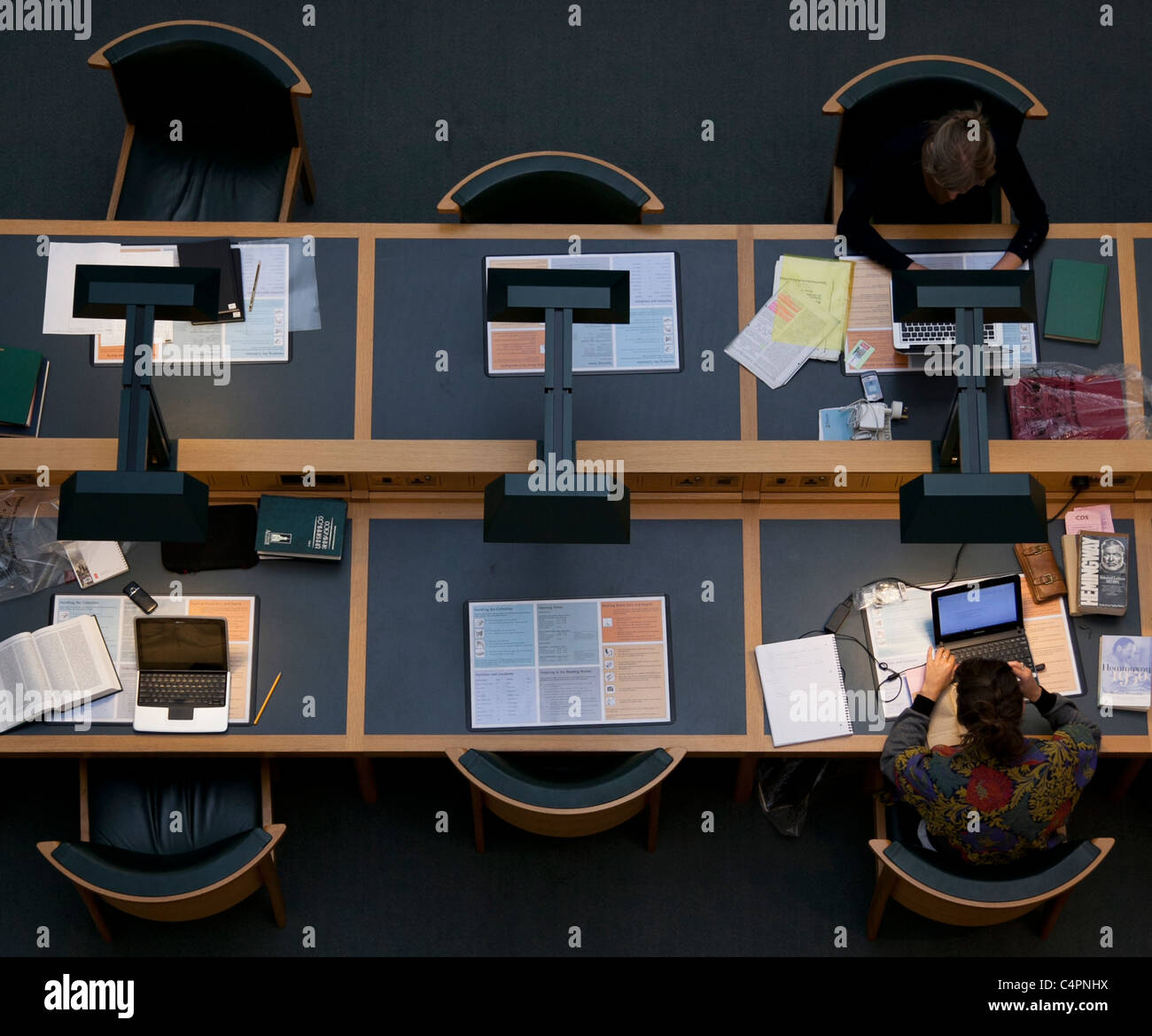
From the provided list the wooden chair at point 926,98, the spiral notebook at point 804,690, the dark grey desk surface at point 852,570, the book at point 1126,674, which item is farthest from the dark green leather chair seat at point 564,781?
the wooden chair at point 926,98

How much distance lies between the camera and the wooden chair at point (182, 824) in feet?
9.33

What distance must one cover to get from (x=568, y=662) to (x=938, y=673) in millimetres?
970

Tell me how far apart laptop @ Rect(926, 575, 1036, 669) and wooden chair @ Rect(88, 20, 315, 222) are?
228 cm

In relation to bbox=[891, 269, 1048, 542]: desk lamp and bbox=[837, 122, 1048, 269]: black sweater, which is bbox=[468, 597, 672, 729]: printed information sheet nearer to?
bbox=[891, 269, 1048, 542]: desk lamp

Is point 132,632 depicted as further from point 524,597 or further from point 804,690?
point 804,690

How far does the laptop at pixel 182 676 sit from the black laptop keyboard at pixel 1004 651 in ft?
6.35

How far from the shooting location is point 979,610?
119 inches

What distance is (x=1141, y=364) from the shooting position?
10.4 feet

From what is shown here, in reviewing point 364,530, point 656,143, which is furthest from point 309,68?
point 364,530

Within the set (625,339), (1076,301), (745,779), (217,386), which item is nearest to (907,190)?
(1076,301)

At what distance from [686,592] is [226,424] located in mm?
1334

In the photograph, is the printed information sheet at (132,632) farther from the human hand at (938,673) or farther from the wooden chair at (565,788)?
the human hand at (938,673)

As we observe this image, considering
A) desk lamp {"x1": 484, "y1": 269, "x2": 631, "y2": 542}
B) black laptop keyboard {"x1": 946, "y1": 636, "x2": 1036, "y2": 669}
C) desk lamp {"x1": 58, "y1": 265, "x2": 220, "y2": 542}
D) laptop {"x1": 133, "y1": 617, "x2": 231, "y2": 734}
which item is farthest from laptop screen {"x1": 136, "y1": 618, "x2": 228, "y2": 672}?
black laptop keyboard {"x1": 946, "y1": 636, "x2": 1036, "y2": 669}

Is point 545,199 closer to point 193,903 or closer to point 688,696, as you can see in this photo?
point 688,696
